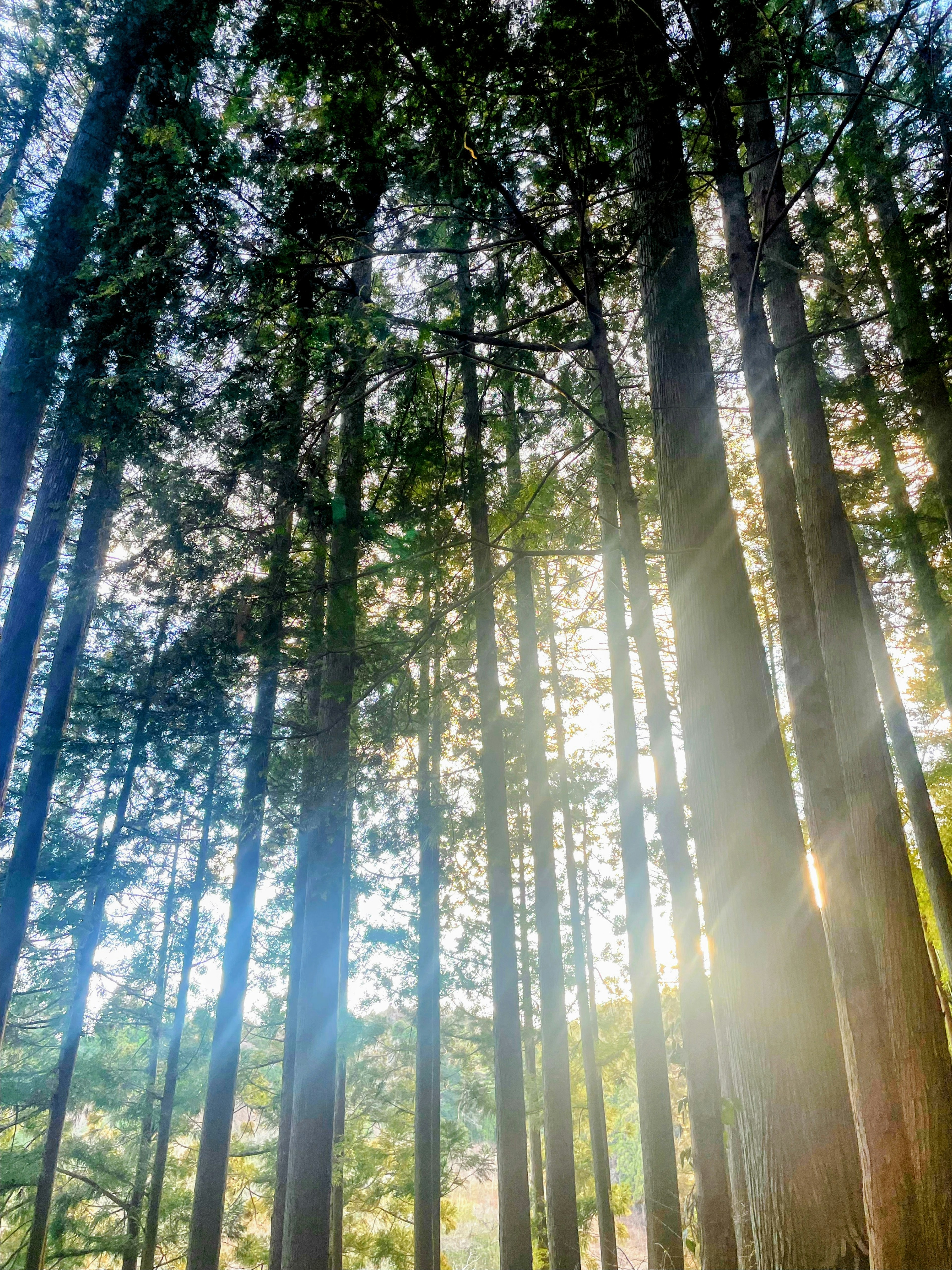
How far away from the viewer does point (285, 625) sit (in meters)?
6.95

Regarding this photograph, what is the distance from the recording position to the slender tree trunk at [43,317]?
6.46 m

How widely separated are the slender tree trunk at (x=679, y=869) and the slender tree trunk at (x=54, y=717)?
4.37m

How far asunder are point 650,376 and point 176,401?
3902 mm

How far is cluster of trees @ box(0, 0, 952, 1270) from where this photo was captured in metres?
3.55

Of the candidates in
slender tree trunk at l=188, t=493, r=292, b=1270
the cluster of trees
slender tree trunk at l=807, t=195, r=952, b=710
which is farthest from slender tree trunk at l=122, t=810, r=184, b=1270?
slender tree trunk at l=807, t=195, r=952, b=710

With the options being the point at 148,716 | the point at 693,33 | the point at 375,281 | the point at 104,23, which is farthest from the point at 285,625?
the point at 104,23

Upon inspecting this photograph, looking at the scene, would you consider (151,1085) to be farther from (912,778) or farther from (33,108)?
(33,108)

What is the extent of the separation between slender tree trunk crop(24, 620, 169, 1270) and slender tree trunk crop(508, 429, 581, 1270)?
4.59 m

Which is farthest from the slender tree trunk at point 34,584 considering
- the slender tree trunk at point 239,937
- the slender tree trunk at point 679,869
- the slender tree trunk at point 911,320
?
the slender tree trunk at point 911,320

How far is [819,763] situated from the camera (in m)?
3.49

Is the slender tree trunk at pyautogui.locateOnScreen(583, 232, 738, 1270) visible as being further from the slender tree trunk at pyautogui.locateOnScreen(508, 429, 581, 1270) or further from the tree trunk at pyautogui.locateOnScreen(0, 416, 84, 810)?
the tree trunk at pyautogui.locateOnScreen(0, 416, 84, 810)

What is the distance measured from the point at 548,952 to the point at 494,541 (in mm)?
5330

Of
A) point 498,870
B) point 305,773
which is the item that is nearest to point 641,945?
point 498,870

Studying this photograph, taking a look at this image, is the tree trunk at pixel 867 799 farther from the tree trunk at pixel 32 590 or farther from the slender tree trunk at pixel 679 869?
the tree trunk at pixel 32 590
